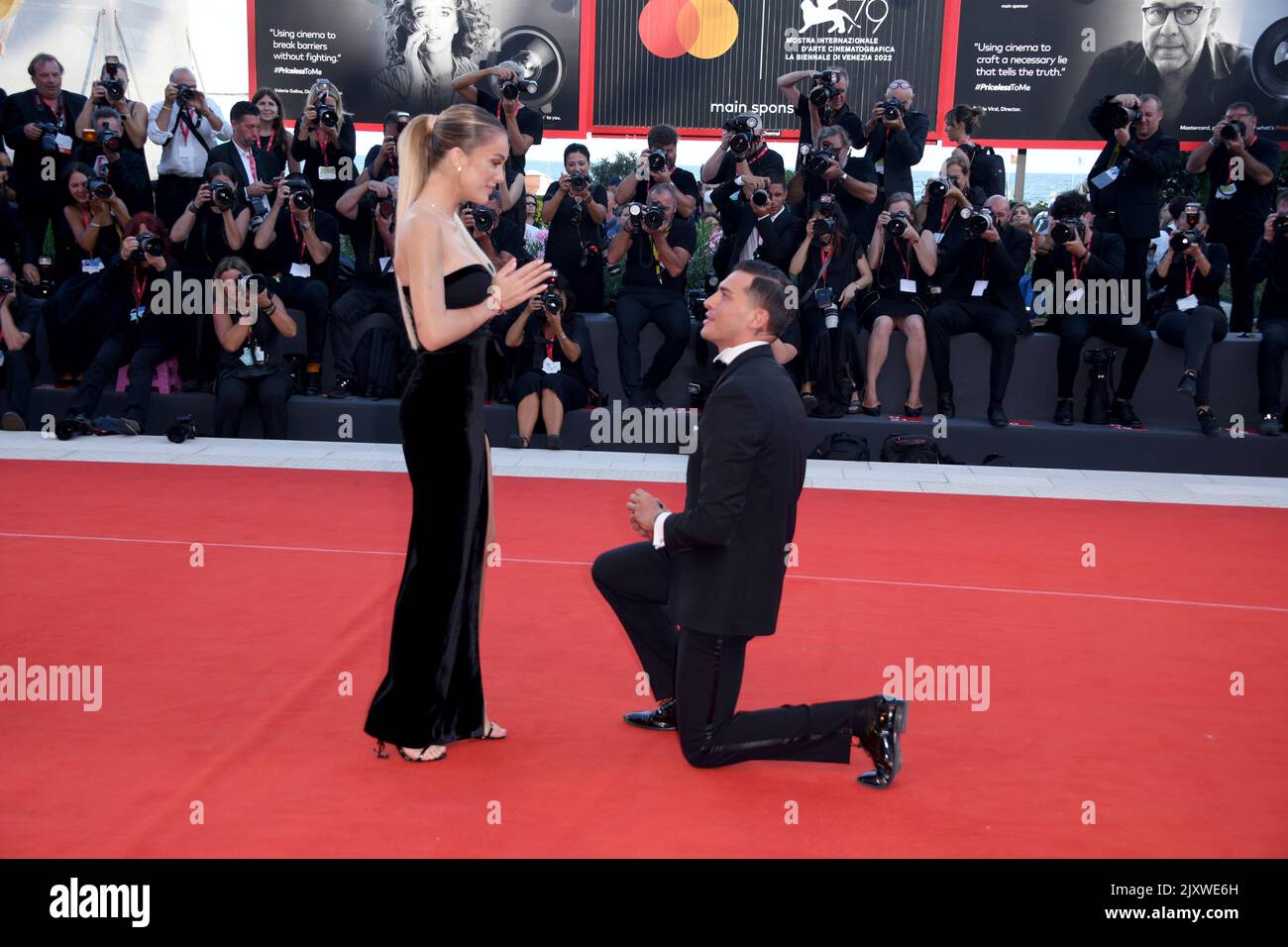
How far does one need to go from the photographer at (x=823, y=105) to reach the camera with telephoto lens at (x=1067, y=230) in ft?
5.29

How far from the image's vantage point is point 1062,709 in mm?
3775

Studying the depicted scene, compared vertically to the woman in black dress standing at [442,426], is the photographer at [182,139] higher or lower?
higher

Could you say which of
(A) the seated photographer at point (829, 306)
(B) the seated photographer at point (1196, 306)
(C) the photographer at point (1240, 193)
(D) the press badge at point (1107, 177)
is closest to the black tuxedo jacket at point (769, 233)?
(A) the seated photographer at point (829, 306)

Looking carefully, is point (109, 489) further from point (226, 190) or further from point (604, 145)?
point (604, 145)

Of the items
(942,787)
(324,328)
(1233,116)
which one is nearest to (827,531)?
(942,787)

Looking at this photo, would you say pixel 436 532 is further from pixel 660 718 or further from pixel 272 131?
pixel 272 131

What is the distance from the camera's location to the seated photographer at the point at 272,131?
912cm

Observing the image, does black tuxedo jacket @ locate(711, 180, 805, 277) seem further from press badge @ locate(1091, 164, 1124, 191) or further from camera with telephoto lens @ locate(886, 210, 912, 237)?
press badge @ locate(1091, 164, 1124, 191)

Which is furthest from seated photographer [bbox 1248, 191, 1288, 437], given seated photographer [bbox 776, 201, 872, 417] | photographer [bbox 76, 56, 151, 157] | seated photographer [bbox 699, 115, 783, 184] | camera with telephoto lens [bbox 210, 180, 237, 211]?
photographer [bbox 76, 56, 151, 157]

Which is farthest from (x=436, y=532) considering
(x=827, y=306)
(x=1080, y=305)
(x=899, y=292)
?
(x=1080, y=305)

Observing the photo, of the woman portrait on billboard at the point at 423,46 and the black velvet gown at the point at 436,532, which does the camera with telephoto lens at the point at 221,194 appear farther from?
the black velvet gown at the point at 436,532

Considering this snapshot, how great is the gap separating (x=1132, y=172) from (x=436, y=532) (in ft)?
23.5

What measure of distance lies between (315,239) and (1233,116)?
21.3 feet

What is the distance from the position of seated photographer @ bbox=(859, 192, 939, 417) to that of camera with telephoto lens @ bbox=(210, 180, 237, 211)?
429 centimetres
